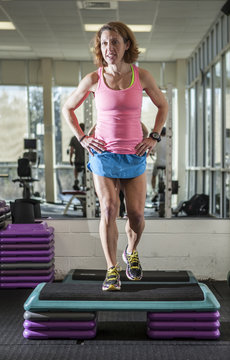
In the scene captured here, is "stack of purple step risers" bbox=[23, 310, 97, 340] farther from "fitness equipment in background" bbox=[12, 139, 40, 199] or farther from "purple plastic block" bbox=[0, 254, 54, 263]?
"fitness equipment in background" bbox=[12, 139, 40, 199]

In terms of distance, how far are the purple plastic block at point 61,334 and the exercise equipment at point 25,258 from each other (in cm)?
101

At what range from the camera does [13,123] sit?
10.6 meters

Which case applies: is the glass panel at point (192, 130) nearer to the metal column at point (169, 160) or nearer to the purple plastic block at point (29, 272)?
the metal column at point (169, 160)

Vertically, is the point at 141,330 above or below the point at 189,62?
below

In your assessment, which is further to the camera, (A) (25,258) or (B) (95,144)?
(A) (25,258)

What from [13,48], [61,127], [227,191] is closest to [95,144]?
[227,191]

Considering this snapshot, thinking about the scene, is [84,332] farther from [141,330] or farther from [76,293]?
[141,330]

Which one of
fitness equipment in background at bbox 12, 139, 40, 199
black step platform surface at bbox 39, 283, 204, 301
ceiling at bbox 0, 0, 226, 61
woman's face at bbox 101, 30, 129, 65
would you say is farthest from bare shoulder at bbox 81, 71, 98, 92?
fitness equipment in background at bbox 12, 139, 40, 199

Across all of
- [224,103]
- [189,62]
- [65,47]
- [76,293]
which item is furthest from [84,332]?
[189,62]

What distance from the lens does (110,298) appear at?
2.34 metres

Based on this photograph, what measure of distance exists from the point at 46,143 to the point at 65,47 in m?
2.39

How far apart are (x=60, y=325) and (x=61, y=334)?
0.06m

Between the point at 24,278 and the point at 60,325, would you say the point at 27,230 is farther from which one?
the point at 60,325

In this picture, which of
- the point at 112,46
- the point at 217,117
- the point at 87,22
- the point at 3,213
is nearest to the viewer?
the point at 112,46
